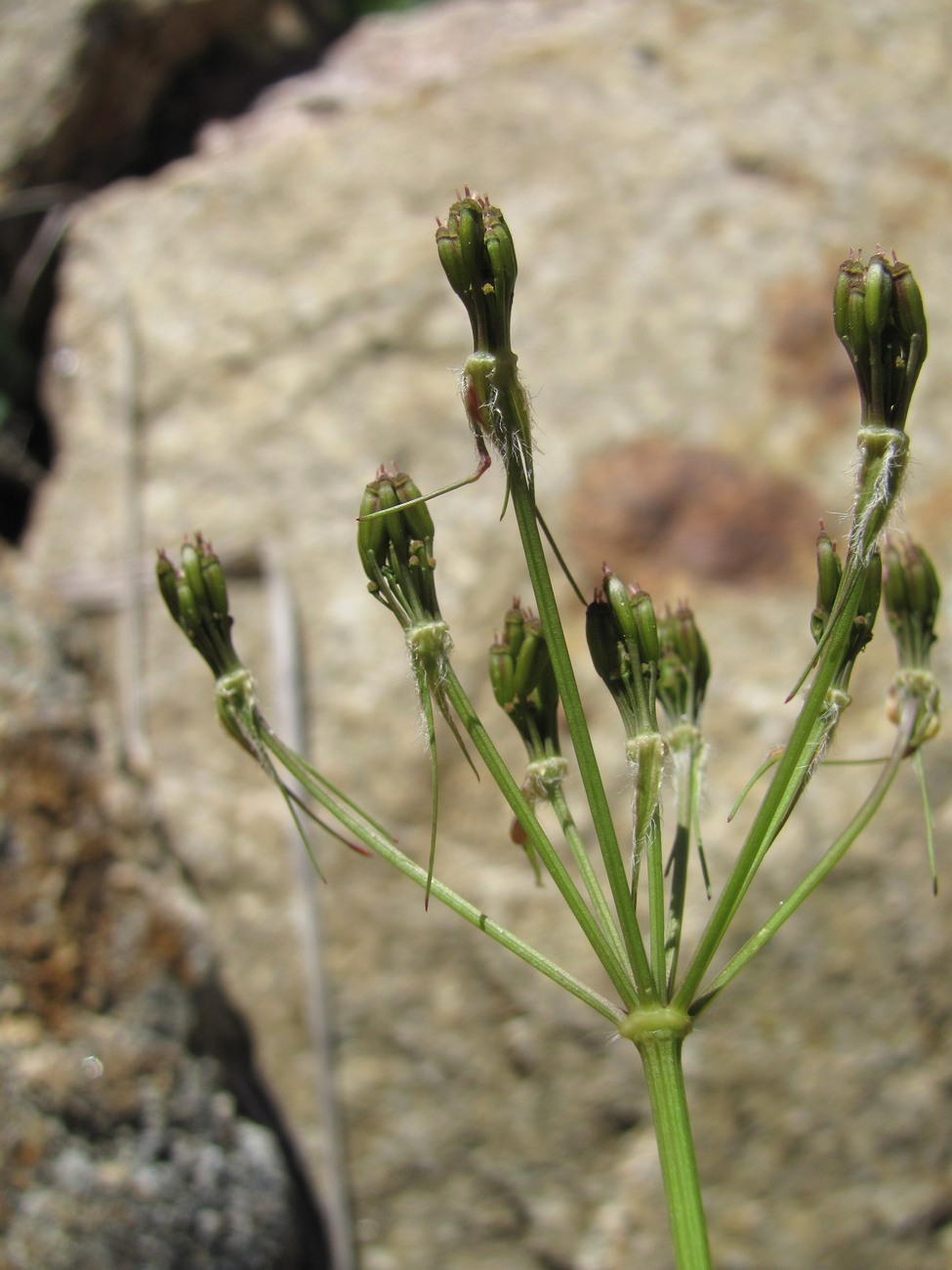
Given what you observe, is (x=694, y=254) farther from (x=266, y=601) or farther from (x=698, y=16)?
(x=266, y=601)

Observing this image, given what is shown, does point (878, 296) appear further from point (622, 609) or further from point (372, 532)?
point (372, 532)

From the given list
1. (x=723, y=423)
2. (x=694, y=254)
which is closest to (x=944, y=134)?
(x=694, y=254)

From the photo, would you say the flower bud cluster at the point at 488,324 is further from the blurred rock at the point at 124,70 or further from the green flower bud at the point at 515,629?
the blurred rock at the point at 124,70

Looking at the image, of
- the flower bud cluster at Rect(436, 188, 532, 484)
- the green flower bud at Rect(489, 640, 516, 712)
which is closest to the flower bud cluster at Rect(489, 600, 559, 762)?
the green flower bud at Rect(489, 640, 516, 712)

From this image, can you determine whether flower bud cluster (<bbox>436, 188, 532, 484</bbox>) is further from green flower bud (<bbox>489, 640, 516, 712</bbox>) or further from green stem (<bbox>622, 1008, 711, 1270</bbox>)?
green stem (<bbox>622, 1008, 711, 1270</bbox>)

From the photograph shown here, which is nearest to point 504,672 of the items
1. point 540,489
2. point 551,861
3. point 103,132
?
point 551,861
